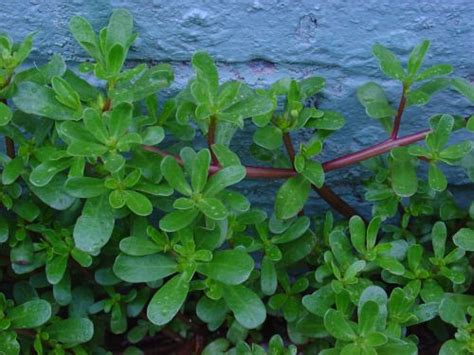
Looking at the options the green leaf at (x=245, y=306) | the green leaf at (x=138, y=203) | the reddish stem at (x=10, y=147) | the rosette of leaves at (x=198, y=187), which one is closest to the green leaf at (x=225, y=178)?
the rosette of leaves at (x=198, y=187)

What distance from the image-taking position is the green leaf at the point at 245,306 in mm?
1473

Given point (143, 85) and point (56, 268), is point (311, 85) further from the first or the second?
Answer: point (56, 268)

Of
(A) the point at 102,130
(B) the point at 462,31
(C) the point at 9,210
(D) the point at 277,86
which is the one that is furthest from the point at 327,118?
(C) the point at 9,210

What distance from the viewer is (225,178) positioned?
4.60 ft

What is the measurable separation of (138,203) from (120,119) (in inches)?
6.0

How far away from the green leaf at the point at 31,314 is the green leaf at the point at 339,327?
53 centimetres

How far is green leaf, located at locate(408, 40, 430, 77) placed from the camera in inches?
58.4

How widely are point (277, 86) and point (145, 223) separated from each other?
37 centimetres

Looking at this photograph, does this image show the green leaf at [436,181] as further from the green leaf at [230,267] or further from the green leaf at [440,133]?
the green leaf at [230,267]

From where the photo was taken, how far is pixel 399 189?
5.09 ft

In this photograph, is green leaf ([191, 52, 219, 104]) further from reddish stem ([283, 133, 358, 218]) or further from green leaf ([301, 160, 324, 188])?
reddish stem ([283, 133, 358, 218])

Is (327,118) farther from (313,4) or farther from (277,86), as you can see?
(313,4)

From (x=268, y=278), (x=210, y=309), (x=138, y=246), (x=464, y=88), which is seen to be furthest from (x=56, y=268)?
(x=464, y=88)

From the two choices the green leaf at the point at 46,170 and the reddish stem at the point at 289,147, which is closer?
the green leaf at the point at 46,170
